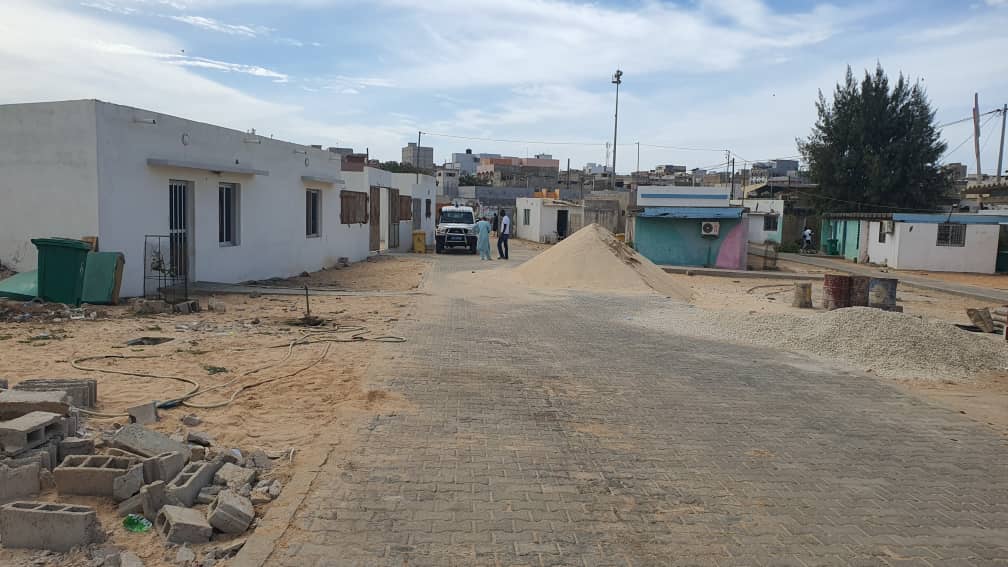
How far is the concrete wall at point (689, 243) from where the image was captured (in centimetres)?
3012

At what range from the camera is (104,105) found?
13.0 m

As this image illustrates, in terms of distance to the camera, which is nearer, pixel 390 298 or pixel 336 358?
pixel 336 358

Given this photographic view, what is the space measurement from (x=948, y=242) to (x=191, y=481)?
36.0 metres

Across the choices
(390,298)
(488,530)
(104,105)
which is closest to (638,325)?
(390,298)

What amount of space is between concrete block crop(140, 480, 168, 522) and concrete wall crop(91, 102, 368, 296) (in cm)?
1026

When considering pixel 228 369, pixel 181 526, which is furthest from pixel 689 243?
pixel 181 526

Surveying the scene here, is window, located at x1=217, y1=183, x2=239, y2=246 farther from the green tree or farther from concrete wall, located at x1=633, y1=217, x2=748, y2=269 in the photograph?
the green tree

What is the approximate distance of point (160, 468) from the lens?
4762 millimetres

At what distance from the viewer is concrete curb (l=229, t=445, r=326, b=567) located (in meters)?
4.01

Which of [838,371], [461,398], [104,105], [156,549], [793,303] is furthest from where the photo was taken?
[793,303]

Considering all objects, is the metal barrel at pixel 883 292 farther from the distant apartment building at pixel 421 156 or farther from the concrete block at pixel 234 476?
the distant apartment building at pixel 421 156

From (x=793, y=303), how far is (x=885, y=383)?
10023 mm

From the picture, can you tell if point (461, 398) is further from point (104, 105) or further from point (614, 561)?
point (104, 105)

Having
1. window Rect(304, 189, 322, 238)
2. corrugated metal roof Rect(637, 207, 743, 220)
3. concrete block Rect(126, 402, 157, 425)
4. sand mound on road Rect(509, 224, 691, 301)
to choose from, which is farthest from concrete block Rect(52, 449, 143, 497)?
corrugated metal roof Rect(637, 207, 743, 220)
